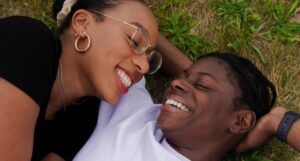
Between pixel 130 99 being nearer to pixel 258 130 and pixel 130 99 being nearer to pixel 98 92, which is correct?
pixel 98 92

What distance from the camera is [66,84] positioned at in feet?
9.91

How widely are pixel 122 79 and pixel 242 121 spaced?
2.73 feet

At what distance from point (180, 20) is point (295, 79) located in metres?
1.03

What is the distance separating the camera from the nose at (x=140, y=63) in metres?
2.85

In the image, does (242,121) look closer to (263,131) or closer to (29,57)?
(263,131)

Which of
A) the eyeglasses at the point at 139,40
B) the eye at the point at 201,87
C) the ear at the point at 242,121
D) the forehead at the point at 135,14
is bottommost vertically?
the ear at the point at 242,121

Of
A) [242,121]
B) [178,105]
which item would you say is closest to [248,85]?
[242,121]

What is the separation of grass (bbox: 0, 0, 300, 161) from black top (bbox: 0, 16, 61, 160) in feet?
4.16

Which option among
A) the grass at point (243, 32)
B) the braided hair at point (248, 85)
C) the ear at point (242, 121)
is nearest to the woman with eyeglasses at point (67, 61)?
the braided hair at point (248, 85)

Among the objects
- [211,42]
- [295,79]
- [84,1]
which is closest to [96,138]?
[84,1]

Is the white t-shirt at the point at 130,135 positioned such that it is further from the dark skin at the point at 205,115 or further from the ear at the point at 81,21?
the ear at the point at 81,21

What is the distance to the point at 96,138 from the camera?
3174 mm

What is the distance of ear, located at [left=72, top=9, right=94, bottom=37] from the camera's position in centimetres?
283

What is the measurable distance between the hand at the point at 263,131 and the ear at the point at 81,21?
132cm
